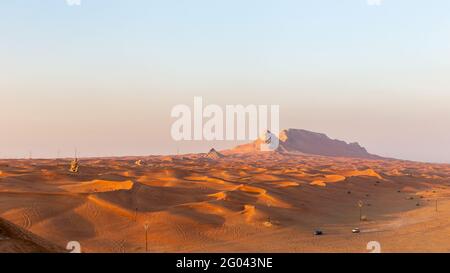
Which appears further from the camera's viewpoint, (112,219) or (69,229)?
(112,219)

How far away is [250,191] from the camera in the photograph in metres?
71.6

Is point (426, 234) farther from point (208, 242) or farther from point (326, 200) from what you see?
point (326, 200)

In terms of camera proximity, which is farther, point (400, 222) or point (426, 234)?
point (400, 222)

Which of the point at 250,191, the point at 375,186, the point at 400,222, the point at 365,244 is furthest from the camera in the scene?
the point at 375,186

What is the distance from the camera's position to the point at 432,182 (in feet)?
390

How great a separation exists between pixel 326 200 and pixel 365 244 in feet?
114
